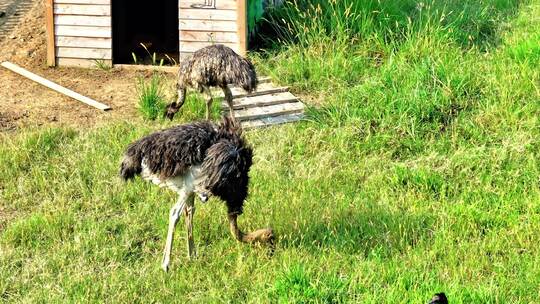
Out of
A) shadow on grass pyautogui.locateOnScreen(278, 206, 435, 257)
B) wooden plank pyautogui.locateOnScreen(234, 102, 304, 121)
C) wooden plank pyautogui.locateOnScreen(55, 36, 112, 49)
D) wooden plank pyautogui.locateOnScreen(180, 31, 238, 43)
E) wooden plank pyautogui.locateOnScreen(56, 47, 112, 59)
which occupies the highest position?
wooden plank pyautogui.locateOnScreen(180, 31, 238, 43)

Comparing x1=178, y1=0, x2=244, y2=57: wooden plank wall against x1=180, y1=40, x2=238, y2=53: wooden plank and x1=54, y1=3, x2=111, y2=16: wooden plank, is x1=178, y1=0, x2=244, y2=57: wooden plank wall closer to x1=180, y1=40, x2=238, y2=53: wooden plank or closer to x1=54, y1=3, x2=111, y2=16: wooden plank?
x1=180, y1=40, x2=238, y2=53: wooden plank

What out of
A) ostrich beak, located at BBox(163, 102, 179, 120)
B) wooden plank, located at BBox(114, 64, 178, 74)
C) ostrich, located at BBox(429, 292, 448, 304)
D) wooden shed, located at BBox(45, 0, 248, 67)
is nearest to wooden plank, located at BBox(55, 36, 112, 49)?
wooden shed, located at BBox(45, 0, 248, 67)

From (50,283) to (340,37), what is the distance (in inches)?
218

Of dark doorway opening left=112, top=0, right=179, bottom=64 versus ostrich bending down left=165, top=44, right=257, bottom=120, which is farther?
dark doorway opening left=112, top=0, right=179, bottom=64

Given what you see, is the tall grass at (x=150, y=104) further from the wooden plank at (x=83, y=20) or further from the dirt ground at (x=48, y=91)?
the wooden plank at (x=83, y=20)

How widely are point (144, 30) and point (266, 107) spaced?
4752 mm

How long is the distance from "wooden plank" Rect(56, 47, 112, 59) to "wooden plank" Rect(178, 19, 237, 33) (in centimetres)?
116

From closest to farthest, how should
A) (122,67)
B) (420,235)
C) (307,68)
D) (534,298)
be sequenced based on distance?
(534,298) → (420,235) → (307,68) → (122,67)

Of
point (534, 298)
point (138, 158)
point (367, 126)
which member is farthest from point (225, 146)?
point (367, 126)

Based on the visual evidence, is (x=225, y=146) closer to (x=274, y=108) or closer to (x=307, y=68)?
(x=274, y=108)

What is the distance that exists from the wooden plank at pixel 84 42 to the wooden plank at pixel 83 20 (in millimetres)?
200

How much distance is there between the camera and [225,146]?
5.86 metres

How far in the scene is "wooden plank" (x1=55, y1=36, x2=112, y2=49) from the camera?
36.4ft

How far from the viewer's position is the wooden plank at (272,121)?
916cm
